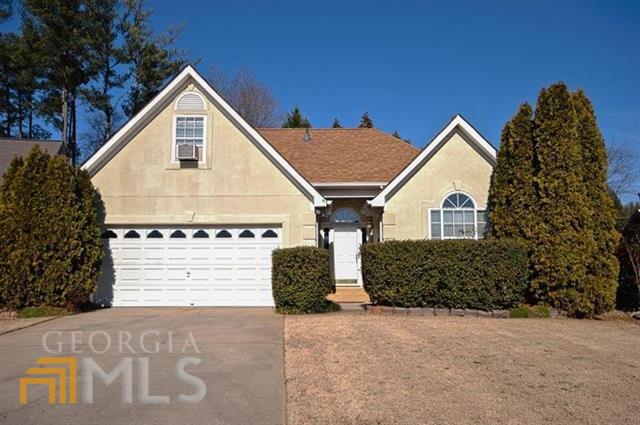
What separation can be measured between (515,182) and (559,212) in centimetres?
132

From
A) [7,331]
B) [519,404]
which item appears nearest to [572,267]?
[519,404]

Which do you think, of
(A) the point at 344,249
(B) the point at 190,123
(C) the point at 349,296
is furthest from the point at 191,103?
(C) the point at 349,296

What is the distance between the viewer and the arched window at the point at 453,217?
1440cm

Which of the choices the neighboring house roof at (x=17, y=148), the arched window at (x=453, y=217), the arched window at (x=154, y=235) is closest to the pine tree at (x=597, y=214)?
the arched window at (x=453, y=217)

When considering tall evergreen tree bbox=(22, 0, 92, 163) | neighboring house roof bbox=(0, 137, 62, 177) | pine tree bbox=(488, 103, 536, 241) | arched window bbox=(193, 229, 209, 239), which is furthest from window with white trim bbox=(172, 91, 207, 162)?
tall evergreen tree bbox=(22, 0, 92, 163)

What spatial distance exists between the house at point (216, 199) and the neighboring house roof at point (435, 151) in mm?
29

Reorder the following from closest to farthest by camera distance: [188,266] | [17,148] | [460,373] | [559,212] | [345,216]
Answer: [460,373]
[559,212]
[188,266]
[345,216]
[17,148]

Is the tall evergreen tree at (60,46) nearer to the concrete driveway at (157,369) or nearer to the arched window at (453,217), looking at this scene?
the concrete driveway at (157,369)

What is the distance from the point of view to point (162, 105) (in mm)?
14297

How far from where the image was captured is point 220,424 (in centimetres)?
487

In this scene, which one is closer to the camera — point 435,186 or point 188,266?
point 188,266

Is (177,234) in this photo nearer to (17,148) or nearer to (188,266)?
(188,266)

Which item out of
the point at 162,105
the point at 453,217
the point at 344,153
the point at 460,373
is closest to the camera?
the point at 460,373

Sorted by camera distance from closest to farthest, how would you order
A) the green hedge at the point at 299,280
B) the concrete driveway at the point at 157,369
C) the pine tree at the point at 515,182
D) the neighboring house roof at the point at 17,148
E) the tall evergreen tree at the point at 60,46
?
the concrete driveway at the point at 157,369 → the green hedge at the point at 299,280 → the pine tree at the point at 515,182 → the neighboring house roof at the point at 17,148 → the tall evergreen tree at the point at 60,46
